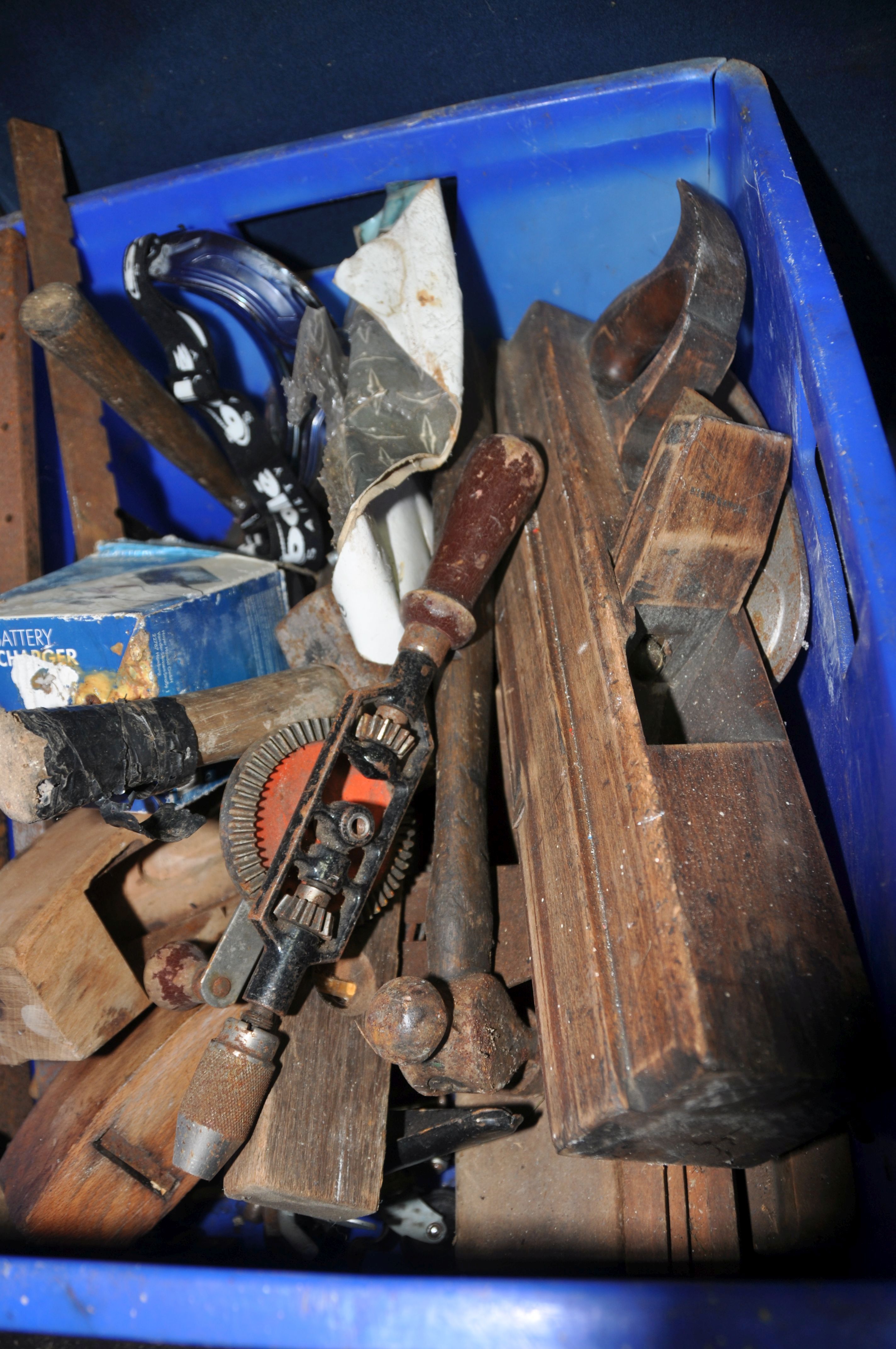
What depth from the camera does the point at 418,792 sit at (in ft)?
3.10

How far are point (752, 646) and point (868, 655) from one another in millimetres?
106

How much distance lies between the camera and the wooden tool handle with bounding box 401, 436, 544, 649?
2.49ft

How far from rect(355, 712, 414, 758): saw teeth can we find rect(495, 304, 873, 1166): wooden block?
14cm

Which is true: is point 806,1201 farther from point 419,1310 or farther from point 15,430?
point 15,430

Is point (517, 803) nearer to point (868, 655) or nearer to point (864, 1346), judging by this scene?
point (868, 655)

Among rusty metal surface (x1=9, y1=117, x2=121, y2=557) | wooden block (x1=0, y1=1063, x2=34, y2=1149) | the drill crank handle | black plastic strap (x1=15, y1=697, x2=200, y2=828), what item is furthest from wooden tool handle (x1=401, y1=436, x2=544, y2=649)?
wooden block (x1=0, y1=1063, x2=34, y2=1149)

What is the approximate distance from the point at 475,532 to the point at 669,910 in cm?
43

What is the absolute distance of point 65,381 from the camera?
117cm

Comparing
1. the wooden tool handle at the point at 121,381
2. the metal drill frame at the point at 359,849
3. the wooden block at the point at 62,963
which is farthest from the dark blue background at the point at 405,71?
the wooden block at the point at 62,963

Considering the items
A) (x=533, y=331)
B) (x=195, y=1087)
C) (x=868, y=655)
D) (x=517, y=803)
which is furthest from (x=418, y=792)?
(x=533, y=331)

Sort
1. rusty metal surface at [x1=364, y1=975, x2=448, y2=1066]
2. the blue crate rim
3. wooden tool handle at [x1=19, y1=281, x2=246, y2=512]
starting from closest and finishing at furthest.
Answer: the blue crate rim < rusty metal surface at [x1=364, y1=975, x2=448, y2=1066] < wooden tool handle at [x1=19, y1=281, x2=246, y2=512]

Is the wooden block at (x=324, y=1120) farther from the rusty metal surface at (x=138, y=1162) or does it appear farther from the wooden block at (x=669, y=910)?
the wooden block at (x=669, y=910)

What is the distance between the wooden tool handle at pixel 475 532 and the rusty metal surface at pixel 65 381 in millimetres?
644

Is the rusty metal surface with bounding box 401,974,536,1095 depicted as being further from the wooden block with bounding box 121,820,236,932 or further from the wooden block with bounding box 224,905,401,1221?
the wooden block with bounding box 121,820,236,932
